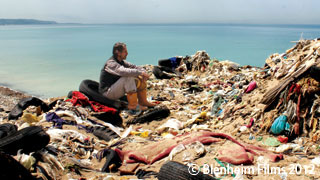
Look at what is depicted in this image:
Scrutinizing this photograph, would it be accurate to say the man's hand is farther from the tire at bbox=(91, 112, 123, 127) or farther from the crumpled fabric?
the crumpled fabric

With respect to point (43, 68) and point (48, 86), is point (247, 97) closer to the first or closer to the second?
point (48, 86)

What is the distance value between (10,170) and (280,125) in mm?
4127

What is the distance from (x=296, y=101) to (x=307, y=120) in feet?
1.29

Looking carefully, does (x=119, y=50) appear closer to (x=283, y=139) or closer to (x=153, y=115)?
(x=153, y=115)

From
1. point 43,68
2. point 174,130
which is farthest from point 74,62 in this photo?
point 174,130

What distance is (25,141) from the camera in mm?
3375

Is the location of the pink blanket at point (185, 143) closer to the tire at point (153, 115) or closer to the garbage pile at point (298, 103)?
the garbage pile at point (298, 103)

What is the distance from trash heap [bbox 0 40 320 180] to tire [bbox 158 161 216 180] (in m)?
0.01

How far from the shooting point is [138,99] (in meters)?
6.52

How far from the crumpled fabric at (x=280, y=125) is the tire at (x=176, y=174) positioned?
2.25 metres

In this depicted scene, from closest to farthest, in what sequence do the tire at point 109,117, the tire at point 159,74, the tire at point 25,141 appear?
the tire at point 25,141 → the tire at point 109,117 → the tire at point 159,74

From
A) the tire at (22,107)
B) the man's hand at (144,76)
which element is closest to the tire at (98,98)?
the man's hand at (144,76)

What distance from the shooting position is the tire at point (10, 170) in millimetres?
2336

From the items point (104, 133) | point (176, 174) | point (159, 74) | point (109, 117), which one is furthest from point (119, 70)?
point (159, 74)
